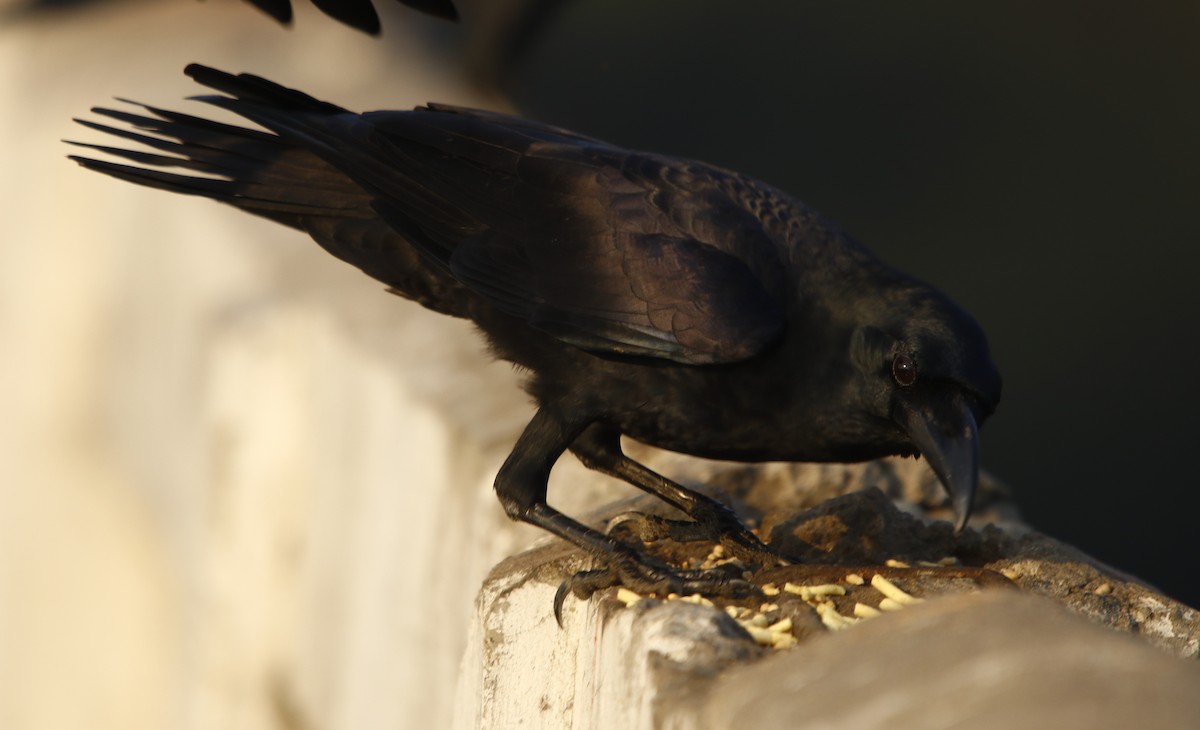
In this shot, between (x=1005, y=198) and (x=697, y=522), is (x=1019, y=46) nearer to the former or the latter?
(x=1005, y=198)

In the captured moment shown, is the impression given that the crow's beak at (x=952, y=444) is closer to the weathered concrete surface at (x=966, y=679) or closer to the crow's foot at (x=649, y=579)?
the crow's foot at (x=649, y=579)

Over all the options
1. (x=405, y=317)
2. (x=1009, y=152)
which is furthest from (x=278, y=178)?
(x=1009, y=152)

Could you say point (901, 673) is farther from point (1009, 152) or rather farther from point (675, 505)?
point (1009, 152)

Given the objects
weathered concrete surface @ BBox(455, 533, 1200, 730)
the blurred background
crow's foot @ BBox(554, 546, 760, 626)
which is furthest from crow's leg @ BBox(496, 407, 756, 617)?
the blurred background

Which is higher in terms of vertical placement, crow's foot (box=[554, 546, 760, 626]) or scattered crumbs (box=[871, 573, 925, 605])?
crow's foot (box=[554, 546, 760, 626])

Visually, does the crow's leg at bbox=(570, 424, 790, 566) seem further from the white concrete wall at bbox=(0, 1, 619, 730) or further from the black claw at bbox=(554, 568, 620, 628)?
the white concrete wall at bbox=(0, 1, 619, 730)

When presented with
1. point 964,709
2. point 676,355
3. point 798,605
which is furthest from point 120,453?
point 964,709

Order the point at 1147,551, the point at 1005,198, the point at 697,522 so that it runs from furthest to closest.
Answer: the point at 1005,198 → the point at 1147,551 → the point at 697,522

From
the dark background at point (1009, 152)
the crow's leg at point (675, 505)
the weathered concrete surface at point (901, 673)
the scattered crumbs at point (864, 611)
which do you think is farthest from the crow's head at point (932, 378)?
the dark background at point (1009, 152)
